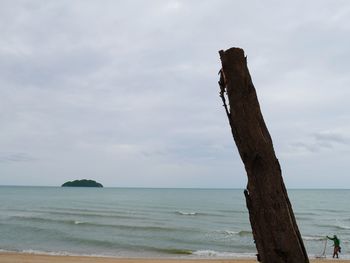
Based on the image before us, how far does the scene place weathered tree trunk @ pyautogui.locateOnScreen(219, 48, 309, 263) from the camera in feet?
9.26

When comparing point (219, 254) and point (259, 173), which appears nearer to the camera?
point (259, 173)

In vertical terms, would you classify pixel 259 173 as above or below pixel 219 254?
above

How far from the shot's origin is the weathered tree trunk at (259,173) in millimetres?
2822

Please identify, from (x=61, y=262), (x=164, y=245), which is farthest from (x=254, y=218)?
(x=164, y=245)

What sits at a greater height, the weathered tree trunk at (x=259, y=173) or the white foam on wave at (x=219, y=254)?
the weathered tree trunk at (x=259, y=173)

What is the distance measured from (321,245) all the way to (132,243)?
11.7 meters

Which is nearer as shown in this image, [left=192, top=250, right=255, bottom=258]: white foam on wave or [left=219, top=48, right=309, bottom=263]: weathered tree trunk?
[left=219, top=48, right=309, bottom=263]: weathered tree trunk

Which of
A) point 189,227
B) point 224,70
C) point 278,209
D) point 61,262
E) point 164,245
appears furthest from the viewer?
point 189,227

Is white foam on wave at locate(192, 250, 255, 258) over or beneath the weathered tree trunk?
beneath

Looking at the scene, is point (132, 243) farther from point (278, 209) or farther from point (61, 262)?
point (278, 209)

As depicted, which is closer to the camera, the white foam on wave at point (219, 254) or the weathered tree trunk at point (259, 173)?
the weathered tree trunk at point (259, 173)

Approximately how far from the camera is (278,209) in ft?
9.33

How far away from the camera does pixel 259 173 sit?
9.61ft

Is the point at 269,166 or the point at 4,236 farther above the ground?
the point at 269,166
